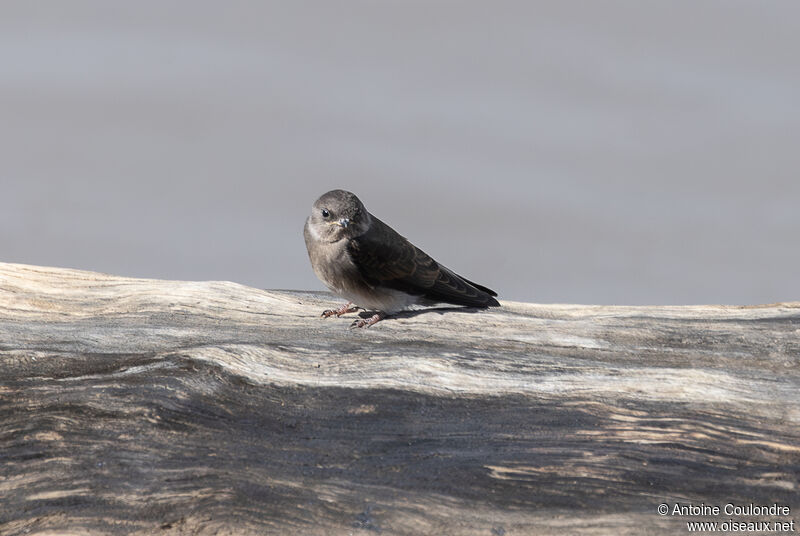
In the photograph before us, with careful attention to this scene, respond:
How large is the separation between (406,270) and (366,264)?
245mm

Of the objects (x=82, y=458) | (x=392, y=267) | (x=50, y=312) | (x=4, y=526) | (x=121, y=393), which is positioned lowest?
(x=4, y=526)

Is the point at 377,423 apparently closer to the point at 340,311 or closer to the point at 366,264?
the point at 366,264

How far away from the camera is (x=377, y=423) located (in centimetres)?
370

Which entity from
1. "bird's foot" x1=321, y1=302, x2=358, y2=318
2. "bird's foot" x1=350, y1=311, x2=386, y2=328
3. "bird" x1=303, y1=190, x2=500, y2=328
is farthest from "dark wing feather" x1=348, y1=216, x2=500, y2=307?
"bird's foot" x1=321, y1=302, x2=358, y2=318

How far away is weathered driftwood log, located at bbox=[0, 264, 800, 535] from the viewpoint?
3221 mm

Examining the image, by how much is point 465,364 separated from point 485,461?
78 cm

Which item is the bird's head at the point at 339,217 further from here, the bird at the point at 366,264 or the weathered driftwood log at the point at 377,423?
the weathered driftwood log at the point at 377,423

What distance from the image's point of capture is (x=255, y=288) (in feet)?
17.6

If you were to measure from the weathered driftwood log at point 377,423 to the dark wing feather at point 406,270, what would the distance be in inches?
10.0

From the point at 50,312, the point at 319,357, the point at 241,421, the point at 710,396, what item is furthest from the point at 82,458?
the point at 710,396

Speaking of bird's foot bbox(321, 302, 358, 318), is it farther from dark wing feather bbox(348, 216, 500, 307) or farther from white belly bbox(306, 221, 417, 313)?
dark wing feather bbox(348, 216, 500, 307)

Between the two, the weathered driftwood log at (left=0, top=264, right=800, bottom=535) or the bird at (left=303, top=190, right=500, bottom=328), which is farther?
the bird at (left=303, top=190, right=500, bottom=328)

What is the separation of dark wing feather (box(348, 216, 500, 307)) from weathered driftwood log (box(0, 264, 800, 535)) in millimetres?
253

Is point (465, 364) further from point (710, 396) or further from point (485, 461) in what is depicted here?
point (710, 396)
